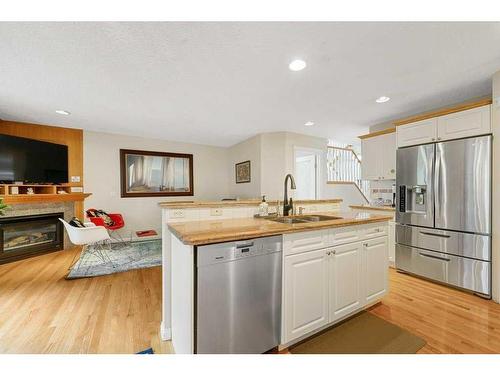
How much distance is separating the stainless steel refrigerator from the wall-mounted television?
18.9ft

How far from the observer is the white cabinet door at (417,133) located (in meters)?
2.73

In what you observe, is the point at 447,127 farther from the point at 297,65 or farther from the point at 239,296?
the point at 239,296

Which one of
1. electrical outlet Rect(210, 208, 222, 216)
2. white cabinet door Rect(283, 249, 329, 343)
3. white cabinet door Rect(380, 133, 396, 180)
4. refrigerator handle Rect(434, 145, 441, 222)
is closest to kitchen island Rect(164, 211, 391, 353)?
white cabinet door Rect(283, 249, 329, 343)

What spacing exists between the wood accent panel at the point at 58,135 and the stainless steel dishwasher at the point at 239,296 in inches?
178

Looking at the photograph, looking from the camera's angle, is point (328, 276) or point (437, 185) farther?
point (437, 185)

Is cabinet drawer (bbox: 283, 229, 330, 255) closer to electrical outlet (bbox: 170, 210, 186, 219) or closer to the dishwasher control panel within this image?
the dishwasher control panel

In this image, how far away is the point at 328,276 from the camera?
1730 millimetres

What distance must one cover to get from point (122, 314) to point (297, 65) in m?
2.88

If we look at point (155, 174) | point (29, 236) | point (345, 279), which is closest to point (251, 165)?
point (155, 174)

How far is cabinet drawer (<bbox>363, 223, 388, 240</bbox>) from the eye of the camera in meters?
2.01

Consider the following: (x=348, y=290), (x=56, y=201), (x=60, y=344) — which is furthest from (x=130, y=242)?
(x=348, y=290)

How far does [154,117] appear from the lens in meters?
3.56

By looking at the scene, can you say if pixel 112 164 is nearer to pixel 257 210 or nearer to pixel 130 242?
pixel 130 242
